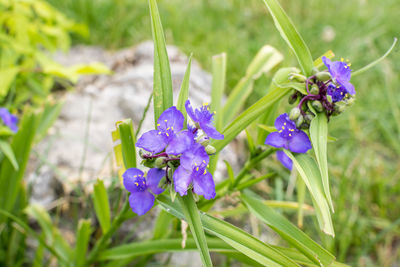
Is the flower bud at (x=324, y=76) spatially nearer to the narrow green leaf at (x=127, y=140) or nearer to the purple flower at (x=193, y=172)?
the purple flower at (x=193, y=172)

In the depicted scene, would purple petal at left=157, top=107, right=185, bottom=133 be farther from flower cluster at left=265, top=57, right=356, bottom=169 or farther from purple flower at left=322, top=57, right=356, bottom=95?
purple flower at left=322, top=57, right=356, bottom=95

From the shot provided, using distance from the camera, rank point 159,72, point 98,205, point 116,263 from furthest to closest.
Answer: point 116,263, point 98,205, point 159,72

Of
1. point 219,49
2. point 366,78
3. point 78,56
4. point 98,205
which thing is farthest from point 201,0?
point 98,205

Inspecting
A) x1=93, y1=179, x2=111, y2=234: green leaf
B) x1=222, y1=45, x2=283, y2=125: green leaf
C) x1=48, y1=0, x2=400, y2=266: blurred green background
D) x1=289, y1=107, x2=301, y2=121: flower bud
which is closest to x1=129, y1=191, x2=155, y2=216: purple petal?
x1=93, y1=179, x2=111, y2=234: green leaf

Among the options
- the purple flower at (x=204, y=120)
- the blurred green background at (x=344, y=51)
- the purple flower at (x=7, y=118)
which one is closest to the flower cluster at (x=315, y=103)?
the purple flower at (x=204, y=120)

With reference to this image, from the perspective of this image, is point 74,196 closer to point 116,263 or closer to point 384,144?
point 116,263
